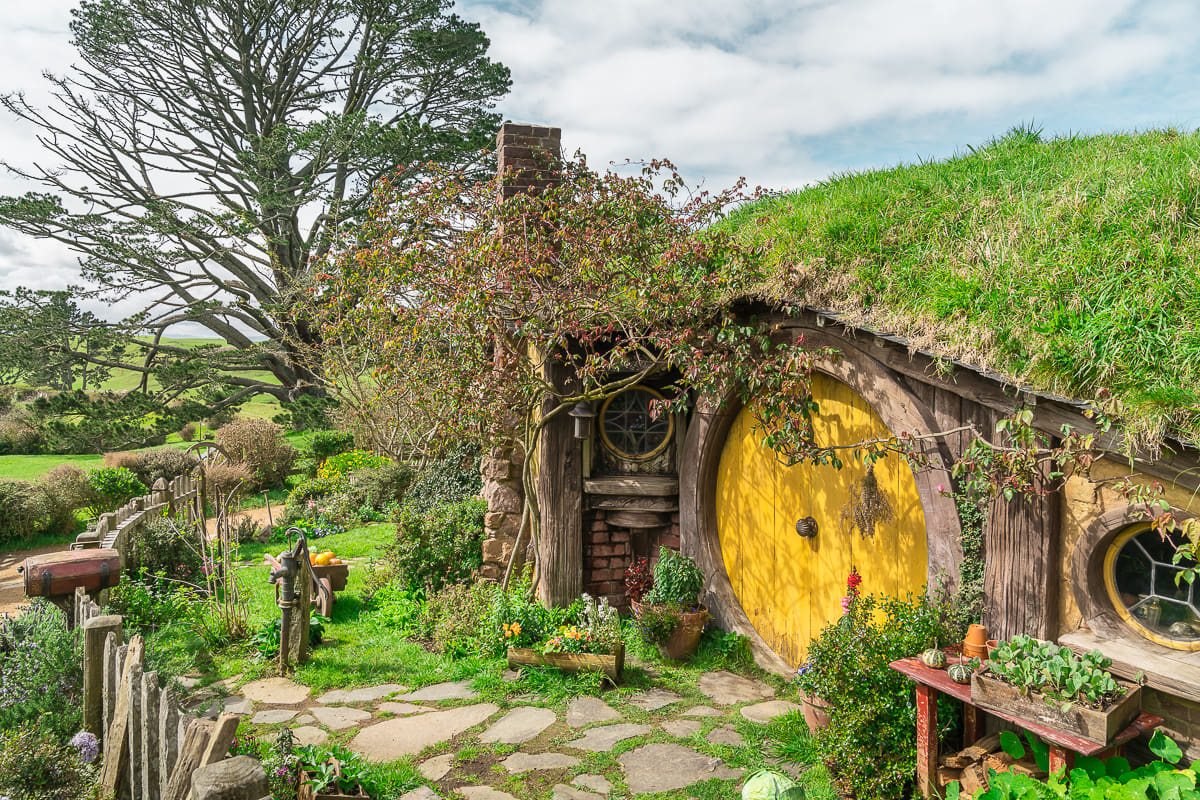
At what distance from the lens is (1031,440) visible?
3.38 meters

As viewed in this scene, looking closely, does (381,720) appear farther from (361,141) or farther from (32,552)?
(361,141)

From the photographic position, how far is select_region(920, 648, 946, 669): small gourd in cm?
352

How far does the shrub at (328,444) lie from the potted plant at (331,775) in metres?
13.2

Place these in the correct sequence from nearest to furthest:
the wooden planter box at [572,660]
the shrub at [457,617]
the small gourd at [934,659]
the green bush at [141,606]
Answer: the small gourd at [934,659] < the wooden planter box at [572,660] < the shrub at [457,617] < the green bush at [141,606]

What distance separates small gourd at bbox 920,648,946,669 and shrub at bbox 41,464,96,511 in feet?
43.7

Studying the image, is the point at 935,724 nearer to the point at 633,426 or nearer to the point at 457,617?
the point at 633,426

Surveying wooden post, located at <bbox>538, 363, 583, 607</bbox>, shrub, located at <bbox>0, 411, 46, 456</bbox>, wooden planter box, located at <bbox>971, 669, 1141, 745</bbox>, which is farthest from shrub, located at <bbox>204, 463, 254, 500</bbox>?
wooden planter box, located at <bbox>971, 669, 1141, 745</bbox>

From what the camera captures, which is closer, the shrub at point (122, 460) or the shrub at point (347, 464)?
the shrub at point (347, 464)

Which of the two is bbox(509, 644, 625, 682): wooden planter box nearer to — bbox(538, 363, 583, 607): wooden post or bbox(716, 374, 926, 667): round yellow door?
bbox(538, 363, 583, 607): wooden post

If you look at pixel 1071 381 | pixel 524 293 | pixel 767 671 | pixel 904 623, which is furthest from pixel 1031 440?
pixel 524 293

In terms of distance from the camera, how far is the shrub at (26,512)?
1098 cm

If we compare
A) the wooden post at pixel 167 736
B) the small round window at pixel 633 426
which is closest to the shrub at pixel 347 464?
the small round window at pixel 633 426

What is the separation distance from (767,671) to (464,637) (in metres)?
2.62

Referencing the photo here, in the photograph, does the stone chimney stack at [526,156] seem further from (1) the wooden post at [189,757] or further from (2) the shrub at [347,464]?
(2) the shrub at [347,464]
